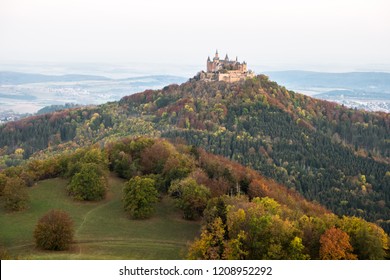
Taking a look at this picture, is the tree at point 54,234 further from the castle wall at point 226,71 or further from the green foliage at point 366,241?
the castle wall at point 226,71

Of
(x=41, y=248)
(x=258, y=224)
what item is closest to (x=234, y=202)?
(x=258, y=224)

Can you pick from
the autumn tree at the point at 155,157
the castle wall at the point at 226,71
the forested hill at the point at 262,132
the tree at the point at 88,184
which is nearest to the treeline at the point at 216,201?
the tree at the point at 88,184

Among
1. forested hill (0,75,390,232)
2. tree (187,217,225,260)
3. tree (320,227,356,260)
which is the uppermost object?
tree (320,227,356,260)

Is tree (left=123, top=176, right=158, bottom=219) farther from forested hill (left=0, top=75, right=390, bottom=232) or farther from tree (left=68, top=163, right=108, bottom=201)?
forested hill (left=0, top=75, right=390, bottom=232)

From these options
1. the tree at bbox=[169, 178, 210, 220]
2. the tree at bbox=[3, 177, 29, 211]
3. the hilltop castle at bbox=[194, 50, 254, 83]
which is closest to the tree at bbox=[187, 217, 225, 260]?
the tree at bbox=[169, 178, 210, 220]

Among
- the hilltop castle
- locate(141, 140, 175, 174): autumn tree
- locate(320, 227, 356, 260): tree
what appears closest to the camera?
locate(320, 227, 356, 260): tree

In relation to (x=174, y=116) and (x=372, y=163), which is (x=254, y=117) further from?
(x=372, y=163)

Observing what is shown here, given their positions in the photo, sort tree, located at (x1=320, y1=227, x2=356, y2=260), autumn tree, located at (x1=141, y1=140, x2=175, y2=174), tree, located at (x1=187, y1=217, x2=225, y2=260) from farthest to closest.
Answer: autumn tree, located at (x1=141, y1=140, x2=175, y2=174)
tree, located at (x1=187, y1=217, x2=225, y2=260)
tree, located at (x1=320, y1=227, x2=356, y2=260)
